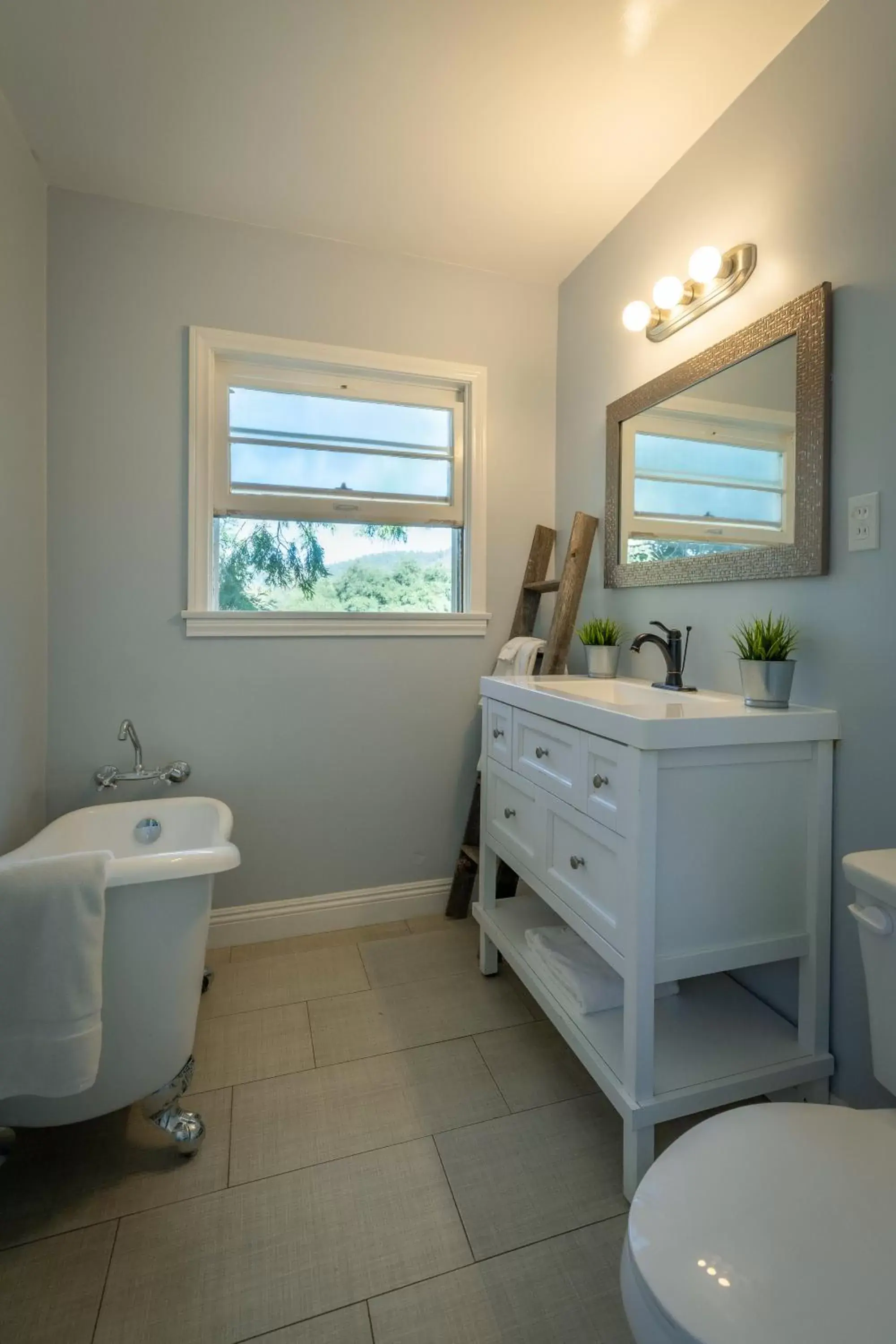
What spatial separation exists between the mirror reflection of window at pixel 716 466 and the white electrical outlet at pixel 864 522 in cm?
14

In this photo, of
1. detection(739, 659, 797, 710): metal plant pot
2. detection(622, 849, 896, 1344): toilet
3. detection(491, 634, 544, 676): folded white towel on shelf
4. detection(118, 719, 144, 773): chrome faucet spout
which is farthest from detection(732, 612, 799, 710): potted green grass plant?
detection(118, 719, 144, 773): chrome faucet spout

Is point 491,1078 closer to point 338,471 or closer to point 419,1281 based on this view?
point 419,1281

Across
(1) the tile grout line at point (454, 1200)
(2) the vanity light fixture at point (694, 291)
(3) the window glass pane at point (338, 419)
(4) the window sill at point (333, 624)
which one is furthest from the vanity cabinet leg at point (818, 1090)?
(3) the window glass pane at point (338, 419)

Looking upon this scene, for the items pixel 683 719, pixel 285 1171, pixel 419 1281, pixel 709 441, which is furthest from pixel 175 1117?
pixel 709 441

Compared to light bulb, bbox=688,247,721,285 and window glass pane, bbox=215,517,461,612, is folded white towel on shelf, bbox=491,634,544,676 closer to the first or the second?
window glass pane, bbox=215,517,461,612

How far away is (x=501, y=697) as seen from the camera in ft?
5.77

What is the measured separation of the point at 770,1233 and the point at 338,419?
7.58 feet

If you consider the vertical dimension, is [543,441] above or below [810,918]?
above

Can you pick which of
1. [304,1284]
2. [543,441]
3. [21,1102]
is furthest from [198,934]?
[543,441]

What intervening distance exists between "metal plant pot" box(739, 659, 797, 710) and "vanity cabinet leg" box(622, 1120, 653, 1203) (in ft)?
2.84

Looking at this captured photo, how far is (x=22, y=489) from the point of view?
5.59ft

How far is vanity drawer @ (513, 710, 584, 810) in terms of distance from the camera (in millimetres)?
1360

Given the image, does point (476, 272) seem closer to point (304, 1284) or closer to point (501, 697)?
point (501, 697)

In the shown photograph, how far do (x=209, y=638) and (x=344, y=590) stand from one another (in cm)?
50
